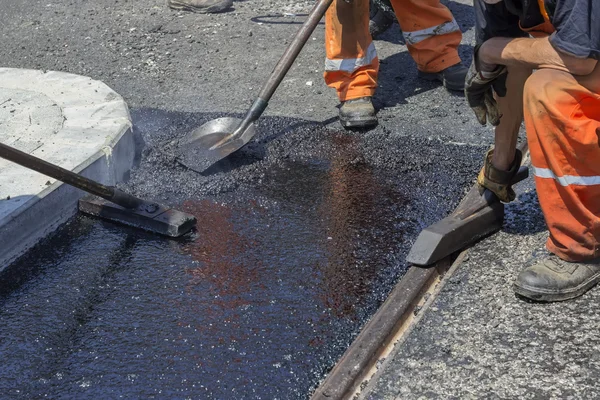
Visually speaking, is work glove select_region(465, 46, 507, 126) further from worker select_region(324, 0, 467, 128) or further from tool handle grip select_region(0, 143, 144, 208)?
tool handle grip select_region(0, 143, 144, 208)

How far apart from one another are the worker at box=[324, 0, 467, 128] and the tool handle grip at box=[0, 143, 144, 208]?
1.42 metres

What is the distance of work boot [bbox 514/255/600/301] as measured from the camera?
9.12 feet

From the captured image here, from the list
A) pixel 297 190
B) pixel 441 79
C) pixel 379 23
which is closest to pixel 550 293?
pixel 297 190

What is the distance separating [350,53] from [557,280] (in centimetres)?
220

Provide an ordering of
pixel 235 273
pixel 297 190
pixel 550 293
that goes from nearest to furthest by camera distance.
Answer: pixel 550 293 < pixel 235 273 < pixel 297 190

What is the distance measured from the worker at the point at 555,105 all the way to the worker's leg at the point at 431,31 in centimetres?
172

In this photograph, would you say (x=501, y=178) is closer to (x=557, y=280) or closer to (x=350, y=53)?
(x=557, y=280)

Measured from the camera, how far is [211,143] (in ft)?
13.6

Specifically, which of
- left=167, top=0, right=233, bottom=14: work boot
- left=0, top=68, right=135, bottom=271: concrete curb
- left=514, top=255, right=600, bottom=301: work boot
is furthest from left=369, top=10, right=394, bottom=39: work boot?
left=514, top=255, right=600, bottom=301: work boot

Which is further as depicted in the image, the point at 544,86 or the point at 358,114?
the point at 358,114

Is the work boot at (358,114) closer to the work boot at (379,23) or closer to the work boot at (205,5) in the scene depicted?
the work boot at (379,23)

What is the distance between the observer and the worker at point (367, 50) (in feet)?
14.6

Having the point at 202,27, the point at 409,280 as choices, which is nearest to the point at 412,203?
the point at 409,280

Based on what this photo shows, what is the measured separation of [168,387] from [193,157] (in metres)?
1.67
